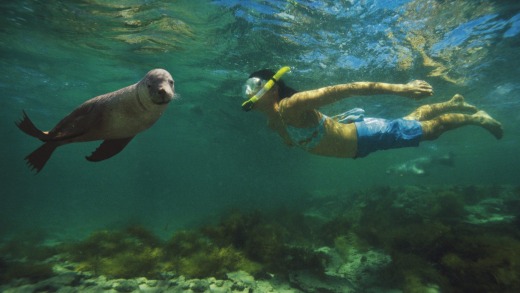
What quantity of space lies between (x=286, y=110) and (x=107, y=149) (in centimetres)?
389

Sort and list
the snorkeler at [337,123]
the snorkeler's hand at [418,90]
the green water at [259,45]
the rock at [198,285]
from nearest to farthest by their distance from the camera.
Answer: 1. the rock at [198,285]
2. the snorkeler's hand at [418,90]
3. the snorkeler at [337,123]
4. the green water at [259,45]

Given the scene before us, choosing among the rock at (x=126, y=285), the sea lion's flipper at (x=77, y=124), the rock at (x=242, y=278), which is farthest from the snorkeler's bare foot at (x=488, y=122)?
the rock at (x=126, y=285)

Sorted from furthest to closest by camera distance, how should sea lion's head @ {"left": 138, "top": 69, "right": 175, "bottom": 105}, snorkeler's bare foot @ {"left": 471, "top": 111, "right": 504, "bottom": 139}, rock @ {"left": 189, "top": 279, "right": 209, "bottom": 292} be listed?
snorkeler's bare foot @ {"left": 471, "top": 111, "right": 504, "bottom": 139}, rock @ {"left": 189, "top": 279, "right": 209, "bottom": 292}, sea lion's head @ {"left": 138, "top": 69, "right": 175, "bottom": 105}

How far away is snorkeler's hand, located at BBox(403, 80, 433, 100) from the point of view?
530 cm

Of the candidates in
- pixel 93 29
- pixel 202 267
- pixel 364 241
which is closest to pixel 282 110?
pixel 202 267

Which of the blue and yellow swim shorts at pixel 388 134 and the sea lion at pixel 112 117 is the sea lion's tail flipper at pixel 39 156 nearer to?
the sea lion at pixel 112 117

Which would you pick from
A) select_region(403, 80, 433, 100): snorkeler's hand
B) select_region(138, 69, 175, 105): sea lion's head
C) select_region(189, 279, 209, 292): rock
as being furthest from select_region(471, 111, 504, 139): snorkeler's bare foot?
select_region(138, 69, 175, 105): sea lion's head

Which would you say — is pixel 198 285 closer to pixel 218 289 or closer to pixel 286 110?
pixel 218 289

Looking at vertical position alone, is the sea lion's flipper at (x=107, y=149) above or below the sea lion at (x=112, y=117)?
below

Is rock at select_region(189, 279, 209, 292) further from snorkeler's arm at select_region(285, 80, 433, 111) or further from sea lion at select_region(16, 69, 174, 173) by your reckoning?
snorkeler's arm at select_region(285, 80, 433, 111)

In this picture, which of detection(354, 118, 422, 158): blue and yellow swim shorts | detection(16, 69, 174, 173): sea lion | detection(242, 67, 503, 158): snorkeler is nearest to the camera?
detection(16, 69, 174, 173): sea lion

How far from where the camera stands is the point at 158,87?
1943mm

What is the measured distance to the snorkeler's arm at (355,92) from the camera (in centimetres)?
531

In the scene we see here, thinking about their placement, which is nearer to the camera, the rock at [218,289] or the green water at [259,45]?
the rock at [218,289]
